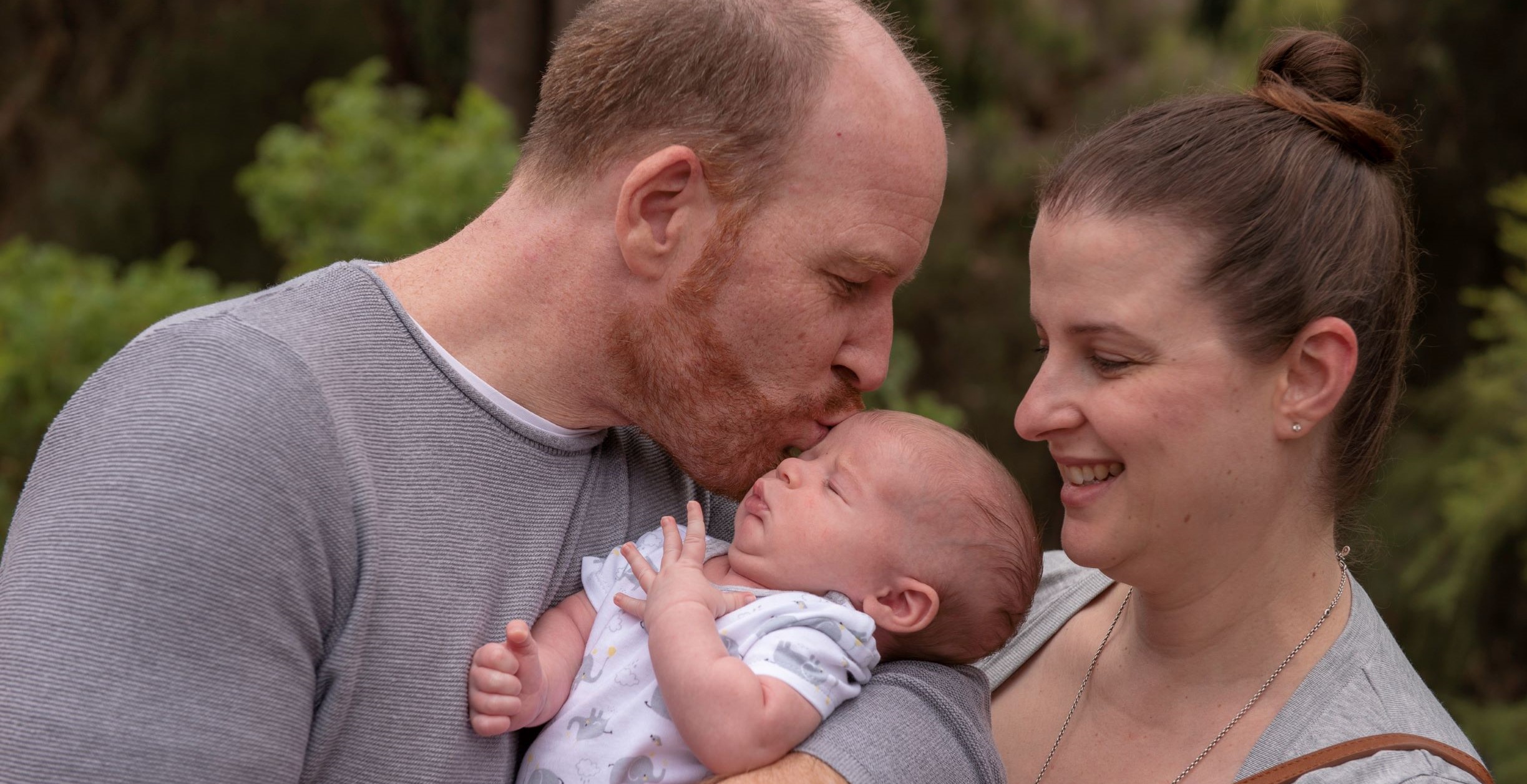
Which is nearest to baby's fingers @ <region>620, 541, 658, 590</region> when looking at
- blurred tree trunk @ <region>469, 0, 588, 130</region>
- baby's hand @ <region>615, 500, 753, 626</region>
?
baby's hand @ <region>615, 500, 753, 626</region>

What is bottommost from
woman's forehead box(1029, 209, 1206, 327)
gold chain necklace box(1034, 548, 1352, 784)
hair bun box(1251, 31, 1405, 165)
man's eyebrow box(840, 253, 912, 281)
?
gold chain necklace box(1034, 548, 1352, 784)

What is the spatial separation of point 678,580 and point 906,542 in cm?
43

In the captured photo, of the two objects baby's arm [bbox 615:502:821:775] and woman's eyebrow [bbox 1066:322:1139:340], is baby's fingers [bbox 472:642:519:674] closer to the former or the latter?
baby's arm [bbox 615:502:821:775]

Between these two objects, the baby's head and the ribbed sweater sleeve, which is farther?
the baby's head

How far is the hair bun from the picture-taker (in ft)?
7.66

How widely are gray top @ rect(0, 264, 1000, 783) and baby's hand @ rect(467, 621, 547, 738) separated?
0.03 metres

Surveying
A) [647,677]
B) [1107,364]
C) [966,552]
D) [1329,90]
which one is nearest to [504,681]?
[647,677]

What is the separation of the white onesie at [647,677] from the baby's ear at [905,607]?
5 cm

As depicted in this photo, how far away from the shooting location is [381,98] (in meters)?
6.25

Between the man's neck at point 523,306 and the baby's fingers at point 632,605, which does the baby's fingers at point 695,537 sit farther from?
the man's neck at point 523,306

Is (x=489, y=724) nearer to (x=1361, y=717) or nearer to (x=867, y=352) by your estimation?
(x=867, y=352)

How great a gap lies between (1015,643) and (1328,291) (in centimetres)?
97

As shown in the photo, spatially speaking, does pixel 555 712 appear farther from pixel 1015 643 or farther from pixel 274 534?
pixel 1015 643

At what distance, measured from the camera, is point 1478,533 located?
4305mm
